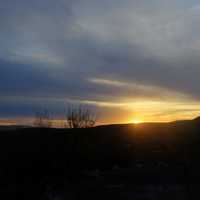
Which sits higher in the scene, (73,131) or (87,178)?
(73,131)

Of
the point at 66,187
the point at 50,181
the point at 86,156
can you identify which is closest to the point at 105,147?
the point at 86,156

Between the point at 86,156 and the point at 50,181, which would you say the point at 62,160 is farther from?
the point at 50,181

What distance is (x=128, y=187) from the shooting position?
18.1m

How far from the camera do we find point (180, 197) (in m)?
17.6

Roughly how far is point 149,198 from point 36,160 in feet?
37.0

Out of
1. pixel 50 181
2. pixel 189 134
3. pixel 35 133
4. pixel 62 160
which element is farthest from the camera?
pixel 35 133

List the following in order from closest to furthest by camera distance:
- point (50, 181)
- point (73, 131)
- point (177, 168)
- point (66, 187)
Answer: point (66, 187), point (177, 168), point (50, 181), point (73, 131)

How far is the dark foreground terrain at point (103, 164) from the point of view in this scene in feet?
59.7

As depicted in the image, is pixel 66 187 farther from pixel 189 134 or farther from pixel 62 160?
pixel 189 134

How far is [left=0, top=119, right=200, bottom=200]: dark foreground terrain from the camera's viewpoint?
18.2 m

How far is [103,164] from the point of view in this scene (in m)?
26.6

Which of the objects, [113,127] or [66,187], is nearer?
[66,187]

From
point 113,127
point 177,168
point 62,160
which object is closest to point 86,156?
point 62,160

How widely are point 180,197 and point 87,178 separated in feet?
14.6
